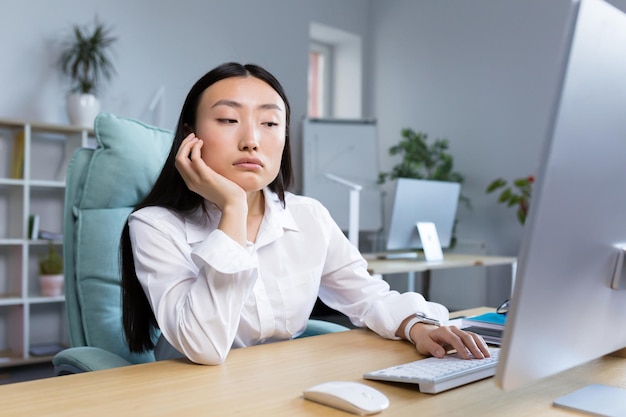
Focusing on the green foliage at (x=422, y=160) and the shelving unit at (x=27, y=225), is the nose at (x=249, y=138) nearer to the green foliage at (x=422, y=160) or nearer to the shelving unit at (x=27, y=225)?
the shelving unit at (x=27, y=225)

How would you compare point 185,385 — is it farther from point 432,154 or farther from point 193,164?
point 432,154

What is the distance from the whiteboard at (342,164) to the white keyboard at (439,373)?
13.5 ft

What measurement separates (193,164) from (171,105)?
136 inches

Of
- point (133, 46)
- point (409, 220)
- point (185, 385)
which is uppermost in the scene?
point (133, 46)

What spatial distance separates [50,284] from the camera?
3.60 meters

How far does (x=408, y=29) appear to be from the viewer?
5547 mm

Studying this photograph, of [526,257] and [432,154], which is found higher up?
[526,257]

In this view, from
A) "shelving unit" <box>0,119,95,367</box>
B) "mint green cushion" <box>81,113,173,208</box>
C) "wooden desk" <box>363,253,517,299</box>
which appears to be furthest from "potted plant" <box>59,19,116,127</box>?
"mint green cushion" <box>81,113,173,208</box>

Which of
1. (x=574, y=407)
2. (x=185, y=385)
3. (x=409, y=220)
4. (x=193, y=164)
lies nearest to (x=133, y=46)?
(x=409, y=220)

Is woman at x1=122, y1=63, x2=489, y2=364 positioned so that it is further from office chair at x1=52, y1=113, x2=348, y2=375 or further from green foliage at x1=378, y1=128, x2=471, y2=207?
green foliage at x1=378, y1=128, x2=471, y2=207

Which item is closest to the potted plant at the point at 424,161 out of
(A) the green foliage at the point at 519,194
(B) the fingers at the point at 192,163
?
(A) the green foliage at the point at 519,194

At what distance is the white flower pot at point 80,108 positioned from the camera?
3725 millimetres

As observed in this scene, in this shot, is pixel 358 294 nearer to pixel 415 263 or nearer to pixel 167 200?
pixel 167 200

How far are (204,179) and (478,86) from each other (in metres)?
4.28
